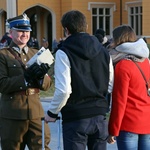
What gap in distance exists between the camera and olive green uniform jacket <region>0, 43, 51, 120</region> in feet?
18.5

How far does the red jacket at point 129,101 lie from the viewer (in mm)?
5312

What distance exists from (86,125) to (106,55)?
68 centimetres

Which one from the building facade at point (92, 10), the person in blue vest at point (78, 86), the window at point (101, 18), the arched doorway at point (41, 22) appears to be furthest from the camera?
the arched doorway at point (41, 22)

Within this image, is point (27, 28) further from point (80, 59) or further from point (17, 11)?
point (17, 11)

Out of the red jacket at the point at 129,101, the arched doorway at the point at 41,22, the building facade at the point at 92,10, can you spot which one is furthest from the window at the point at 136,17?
the red jacket at the point at 129,101

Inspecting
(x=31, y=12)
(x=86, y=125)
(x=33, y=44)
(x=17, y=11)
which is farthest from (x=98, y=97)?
(x=31, y=12)

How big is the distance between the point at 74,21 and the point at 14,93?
3.81 ft

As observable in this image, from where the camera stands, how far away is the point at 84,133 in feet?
16.4

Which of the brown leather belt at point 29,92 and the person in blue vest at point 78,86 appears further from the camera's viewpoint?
the brown leather belt at point 29,92

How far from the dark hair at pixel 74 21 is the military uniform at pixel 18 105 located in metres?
0.86

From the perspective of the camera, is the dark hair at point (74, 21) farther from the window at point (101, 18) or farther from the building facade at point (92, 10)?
the window at point (101, 18)

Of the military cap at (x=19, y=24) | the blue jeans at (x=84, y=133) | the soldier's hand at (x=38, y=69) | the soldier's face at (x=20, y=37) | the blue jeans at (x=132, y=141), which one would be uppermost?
the military cap at (x=19, y=24)

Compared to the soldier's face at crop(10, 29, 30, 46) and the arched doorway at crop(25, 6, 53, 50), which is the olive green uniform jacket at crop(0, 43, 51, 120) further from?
the arched doorway at crop(25, 6, 53, 50)

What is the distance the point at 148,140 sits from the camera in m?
5.57
